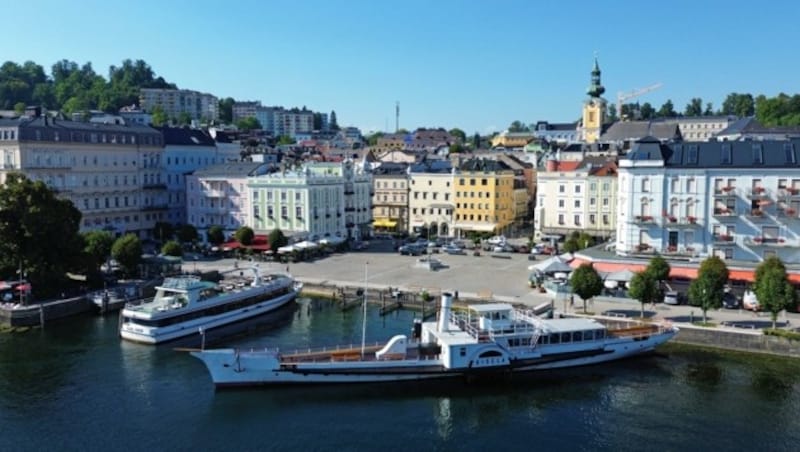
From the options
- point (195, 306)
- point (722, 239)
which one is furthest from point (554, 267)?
point (195, 306)

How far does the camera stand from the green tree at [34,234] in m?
49.8

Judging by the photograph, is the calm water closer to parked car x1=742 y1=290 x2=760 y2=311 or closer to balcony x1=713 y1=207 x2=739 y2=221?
parked car x1=742 y1=290 x2=760 y2=311

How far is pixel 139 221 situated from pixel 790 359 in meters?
64.8

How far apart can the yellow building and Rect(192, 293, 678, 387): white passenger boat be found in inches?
1748

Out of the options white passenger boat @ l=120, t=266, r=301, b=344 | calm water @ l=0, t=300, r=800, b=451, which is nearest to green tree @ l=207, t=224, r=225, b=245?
white passenger boat @ l=120, t=266, r=301, b=344

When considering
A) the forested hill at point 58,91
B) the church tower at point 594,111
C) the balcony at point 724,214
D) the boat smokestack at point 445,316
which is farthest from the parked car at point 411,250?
the forested hill at point 58,91

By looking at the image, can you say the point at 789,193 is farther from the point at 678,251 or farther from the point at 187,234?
the point at 187,234

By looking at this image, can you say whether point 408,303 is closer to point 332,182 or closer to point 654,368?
point 654,368

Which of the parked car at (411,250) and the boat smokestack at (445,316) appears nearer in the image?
the boat smokestack at (445,316)

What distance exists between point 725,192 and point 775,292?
39.9 ft

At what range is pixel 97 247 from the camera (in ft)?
183

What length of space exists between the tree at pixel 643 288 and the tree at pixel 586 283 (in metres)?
2.09

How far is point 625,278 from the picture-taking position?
49156mm

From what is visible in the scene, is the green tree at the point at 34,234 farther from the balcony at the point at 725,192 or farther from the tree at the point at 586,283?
the balcony at the point at 725,192
